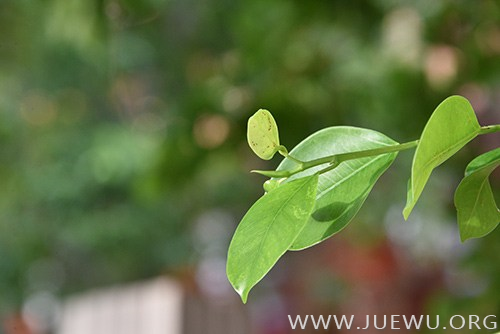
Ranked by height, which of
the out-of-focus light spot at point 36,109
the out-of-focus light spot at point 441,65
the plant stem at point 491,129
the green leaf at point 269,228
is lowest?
the green leaf at point 269,228

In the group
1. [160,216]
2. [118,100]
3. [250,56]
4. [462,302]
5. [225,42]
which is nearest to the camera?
[462,302]

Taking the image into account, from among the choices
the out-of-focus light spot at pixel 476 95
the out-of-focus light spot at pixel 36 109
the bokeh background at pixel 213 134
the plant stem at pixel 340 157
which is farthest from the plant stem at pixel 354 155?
the out-of-focus light spot at pixel 36 109

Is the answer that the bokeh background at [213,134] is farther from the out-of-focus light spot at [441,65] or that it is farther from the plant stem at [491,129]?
the plant stem at [491,129]

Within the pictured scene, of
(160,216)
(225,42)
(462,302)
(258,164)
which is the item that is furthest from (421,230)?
(462,302)

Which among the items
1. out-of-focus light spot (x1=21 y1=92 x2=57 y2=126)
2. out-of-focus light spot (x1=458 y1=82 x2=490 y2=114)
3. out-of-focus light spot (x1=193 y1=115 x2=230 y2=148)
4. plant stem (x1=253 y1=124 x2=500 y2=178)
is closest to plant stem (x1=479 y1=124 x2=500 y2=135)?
plant stem (x1=253 y1=124 x2=500 y2=178)

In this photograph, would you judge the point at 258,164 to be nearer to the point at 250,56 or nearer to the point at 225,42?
the point at 225,42

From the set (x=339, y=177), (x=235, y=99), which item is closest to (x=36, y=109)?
(x=235, y=99)

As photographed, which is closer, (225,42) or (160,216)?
(225,42)
